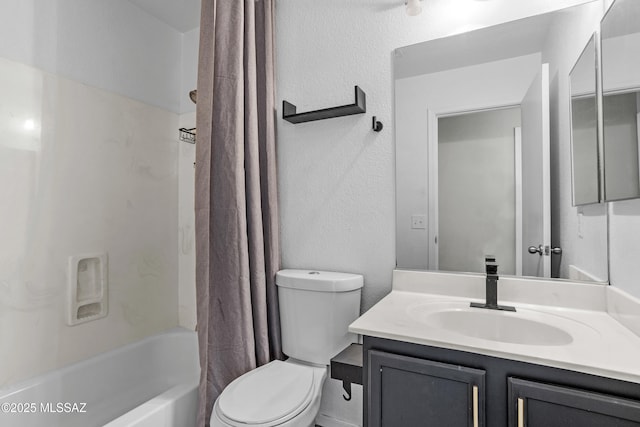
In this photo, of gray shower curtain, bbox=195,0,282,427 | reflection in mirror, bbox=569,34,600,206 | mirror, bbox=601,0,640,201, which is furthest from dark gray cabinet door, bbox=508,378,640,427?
gray shower curtain, bbox=195,0,282,427

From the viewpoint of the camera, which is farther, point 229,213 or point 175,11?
point 175,11

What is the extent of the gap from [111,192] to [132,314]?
2.50 feet

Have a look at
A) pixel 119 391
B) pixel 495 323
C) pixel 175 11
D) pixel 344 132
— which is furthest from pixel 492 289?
pixel 175 11

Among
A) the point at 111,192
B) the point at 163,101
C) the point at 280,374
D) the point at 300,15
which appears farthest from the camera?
the point at 163,101

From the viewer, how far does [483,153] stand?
1.39 meters

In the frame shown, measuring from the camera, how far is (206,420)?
4.67ft

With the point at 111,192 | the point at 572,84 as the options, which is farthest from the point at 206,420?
the point at 572,84

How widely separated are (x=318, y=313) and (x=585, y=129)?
125 centimetres

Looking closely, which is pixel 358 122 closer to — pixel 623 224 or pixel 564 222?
pixel 564 222

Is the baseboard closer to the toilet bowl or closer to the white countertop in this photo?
the toilet bowl

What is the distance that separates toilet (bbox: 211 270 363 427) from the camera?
123cm

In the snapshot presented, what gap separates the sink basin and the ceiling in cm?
225

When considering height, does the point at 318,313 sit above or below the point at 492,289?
below

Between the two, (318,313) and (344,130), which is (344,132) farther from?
(318,313)
